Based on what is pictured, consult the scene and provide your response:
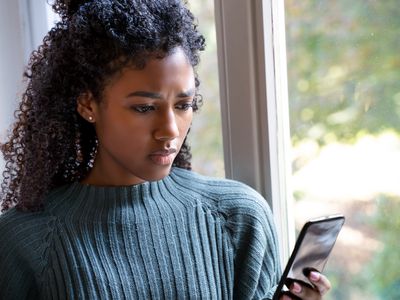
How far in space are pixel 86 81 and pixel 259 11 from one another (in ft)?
1.00

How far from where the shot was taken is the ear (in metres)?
0.84

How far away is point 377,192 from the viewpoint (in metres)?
0.87

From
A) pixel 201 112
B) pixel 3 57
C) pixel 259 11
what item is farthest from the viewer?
pixel 3 57

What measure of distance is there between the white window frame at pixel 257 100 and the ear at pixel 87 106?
26cm

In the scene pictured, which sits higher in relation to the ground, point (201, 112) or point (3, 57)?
point (3, 57)

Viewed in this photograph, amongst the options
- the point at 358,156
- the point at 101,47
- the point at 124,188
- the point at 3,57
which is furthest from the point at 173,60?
the point at 3,57

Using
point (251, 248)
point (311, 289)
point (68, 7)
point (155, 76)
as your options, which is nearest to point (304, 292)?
point (311, 289)

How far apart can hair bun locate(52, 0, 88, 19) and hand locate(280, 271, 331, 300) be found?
506 millimetres

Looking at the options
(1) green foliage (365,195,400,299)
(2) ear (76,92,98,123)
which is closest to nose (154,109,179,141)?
(2) ear (76,92,98,123)

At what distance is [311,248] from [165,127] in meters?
0.25

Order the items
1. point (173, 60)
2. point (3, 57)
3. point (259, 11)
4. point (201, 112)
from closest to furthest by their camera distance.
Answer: point (173, 60) < point (259, 11) < point (201, 112) < point (3, 57)

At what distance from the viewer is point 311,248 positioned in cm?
78

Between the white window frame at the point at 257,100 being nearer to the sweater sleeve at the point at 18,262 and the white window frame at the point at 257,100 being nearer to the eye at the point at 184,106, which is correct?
the eye at the point at 184,106

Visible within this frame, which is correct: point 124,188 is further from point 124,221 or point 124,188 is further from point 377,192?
point 377,192
